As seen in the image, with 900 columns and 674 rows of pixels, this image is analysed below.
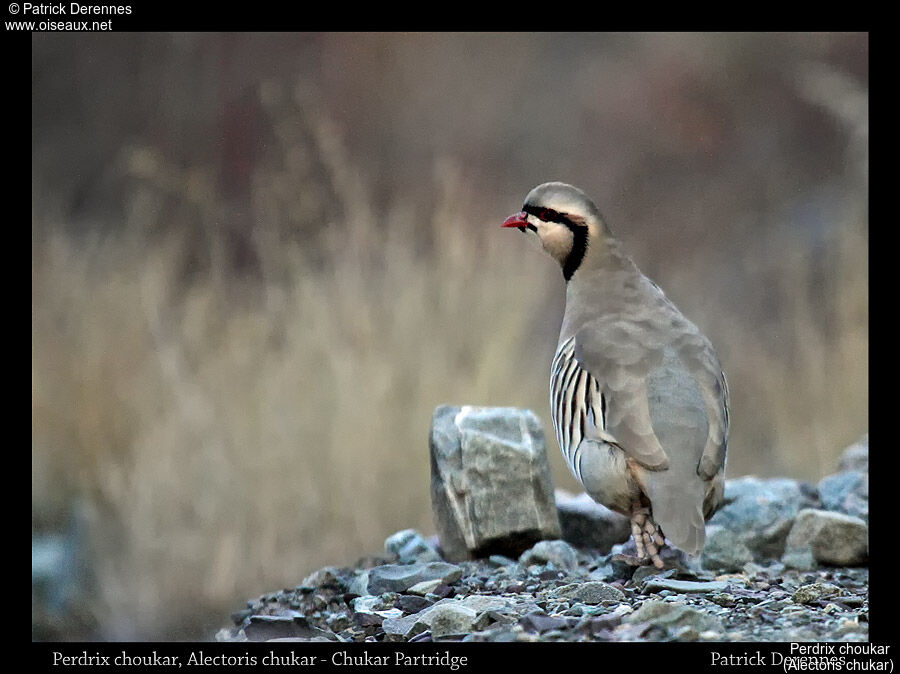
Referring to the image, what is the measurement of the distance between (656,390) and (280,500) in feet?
8.18

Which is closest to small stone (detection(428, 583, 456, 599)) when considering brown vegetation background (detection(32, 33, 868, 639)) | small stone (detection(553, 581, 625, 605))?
small stone (detection(553, 581, 625, 605))

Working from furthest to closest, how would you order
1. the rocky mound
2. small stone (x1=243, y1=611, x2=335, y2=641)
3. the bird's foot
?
1. the bird's foot
2. small stone (x1=243, y1=611, x2=335, y2=641)
3. the rocky mound

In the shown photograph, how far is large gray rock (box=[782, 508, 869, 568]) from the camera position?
3.85m

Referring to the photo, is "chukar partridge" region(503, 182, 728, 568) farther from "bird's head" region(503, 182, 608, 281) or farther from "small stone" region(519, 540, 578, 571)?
"small stone" region(519, 540, 578, 571)

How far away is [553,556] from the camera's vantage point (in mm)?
3691

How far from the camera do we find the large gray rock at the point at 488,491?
12.6 feet

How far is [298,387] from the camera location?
18.7 ft

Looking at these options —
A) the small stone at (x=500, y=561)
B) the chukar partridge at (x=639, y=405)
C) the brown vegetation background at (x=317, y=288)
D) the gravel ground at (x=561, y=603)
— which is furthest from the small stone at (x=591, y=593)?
the brown vegetation background at (x=317, y=288)

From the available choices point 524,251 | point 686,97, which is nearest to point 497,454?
point 524,251

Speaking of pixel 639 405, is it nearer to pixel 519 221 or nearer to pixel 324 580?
pixel 519 221

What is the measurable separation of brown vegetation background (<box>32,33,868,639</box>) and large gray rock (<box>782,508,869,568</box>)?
1854 mm

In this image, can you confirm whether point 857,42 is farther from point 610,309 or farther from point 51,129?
point 610,309

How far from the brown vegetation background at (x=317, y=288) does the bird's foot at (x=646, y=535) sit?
1.83 meters

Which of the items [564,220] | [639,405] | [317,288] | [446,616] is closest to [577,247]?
[564,220]
